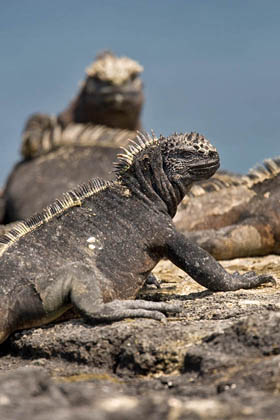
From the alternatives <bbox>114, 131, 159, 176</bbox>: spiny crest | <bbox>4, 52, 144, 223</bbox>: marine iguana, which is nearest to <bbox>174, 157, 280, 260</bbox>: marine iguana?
<bbox>114, 131, 159, 176</bbox>: spiny crest

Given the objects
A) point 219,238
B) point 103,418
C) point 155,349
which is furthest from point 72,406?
point 219,238

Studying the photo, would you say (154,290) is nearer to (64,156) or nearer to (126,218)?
(126,218)

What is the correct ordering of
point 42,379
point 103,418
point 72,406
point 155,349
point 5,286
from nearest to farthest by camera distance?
1. point 103,418
2. point 72,406
3. point 42,379
4. point 155,349
5. point 5,286

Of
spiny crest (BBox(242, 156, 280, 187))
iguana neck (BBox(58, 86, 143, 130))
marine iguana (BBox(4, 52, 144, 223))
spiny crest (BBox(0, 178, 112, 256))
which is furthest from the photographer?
iguana neck (BBox(58, 86, 143, 130))

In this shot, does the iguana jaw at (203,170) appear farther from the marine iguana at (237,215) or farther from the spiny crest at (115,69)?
the spiny crest at (115,69)

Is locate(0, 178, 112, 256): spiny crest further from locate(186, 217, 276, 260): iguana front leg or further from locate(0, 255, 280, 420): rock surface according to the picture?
locate(186, 217, 276, 260): iguana front leg

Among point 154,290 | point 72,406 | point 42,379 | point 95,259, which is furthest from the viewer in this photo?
point 154,290

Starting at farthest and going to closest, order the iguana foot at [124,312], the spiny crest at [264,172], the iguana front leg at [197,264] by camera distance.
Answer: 1. the spiny crest at [264,172]
2. the iguana front leg at [197,264]
3. the iguana foot at [124,312]

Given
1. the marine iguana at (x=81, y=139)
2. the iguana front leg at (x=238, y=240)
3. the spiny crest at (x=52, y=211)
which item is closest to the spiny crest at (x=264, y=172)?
the iguana front leg at (x=238, y=240)
